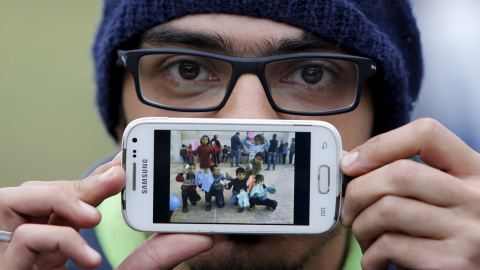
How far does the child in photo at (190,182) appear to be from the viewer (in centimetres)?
114

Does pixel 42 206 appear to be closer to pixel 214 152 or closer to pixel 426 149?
pixel 214 152

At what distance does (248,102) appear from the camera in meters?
1.35

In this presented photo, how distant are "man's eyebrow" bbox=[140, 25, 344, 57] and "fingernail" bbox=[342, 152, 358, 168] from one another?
0.47m

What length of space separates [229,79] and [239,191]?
437 millimetres

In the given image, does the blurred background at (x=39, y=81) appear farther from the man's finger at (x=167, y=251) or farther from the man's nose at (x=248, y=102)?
the man's finger at (x=167, y=251)

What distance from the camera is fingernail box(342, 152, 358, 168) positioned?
3.52 feet

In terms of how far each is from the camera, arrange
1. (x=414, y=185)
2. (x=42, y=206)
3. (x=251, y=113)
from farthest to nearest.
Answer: (x=251, y=113)
(x=42, y=206)
(x=414, y=185)

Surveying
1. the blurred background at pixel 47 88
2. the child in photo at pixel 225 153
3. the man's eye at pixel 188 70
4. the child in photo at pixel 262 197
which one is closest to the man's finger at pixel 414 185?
the child in photo at pixel 262 197

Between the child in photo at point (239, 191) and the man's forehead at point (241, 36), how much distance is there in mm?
442

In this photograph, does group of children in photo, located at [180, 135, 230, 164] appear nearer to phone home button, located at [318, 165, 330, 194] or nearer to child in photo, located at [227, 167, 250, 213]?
child in photo, located at [227, 167, 250, 213]

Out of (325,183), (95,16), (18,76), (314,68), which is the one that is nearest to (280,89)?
(314,68)

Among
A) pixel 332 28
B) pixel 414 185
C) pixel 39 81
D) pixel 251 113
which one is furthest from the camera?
pixel 39 81

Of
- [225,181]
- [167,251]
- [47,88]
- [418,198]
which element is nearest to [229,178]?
[225,181]

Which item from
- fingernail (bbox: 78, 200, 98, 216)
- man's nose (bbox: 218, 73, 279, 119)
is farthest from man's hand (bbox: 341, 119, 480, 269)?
fingernail (bbox: 78, 200, 98, 216)
